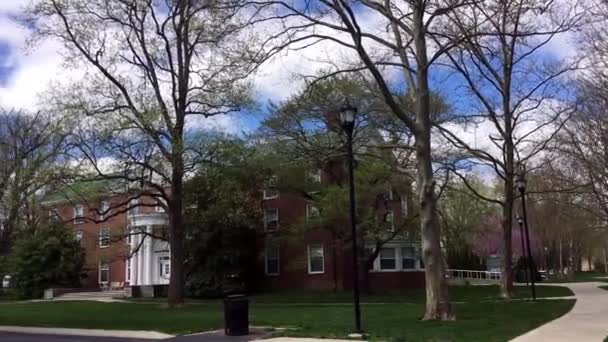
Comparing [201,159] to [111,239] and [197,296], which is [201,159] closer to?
[111,239]

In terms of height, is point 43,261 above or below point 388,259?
above

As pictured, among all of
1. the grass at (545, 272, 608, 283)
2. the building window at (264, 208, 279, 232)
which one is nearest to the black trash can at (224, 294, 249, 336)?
the building window at (264, 208, 279, 232)

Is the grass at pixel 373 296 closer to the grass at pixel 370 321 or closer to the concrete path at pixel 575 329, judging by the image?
A: the grass at pixel 370 321

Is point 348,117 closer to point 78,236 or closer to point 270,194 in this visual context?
point 270,194

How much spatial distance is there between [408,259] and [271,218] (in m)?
9.55

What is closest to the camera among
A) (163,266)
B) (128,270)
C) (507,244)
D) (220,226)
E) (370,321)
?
(370,321)

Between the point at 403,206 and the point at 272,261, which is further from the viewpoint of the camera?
the point at 272,261

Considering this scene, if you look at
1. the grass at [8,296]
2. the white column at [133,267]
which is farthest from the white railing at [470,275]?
the grass at [8,296]

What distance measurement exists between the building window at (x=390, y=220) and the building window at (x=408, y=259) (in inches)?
290

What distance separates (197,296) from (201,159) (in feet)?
44.7

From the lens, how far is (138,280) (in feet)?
170

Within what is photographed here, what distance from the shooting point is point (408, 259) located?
45.4 meters

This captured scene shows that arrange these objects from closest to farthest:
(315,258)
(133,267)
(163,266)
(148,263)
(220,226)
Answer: (220,226) → (315,258) → (148,263) → (163,266) → (133,267)

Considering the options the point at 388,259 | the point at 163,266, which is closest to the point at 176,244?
the point at 388,259
